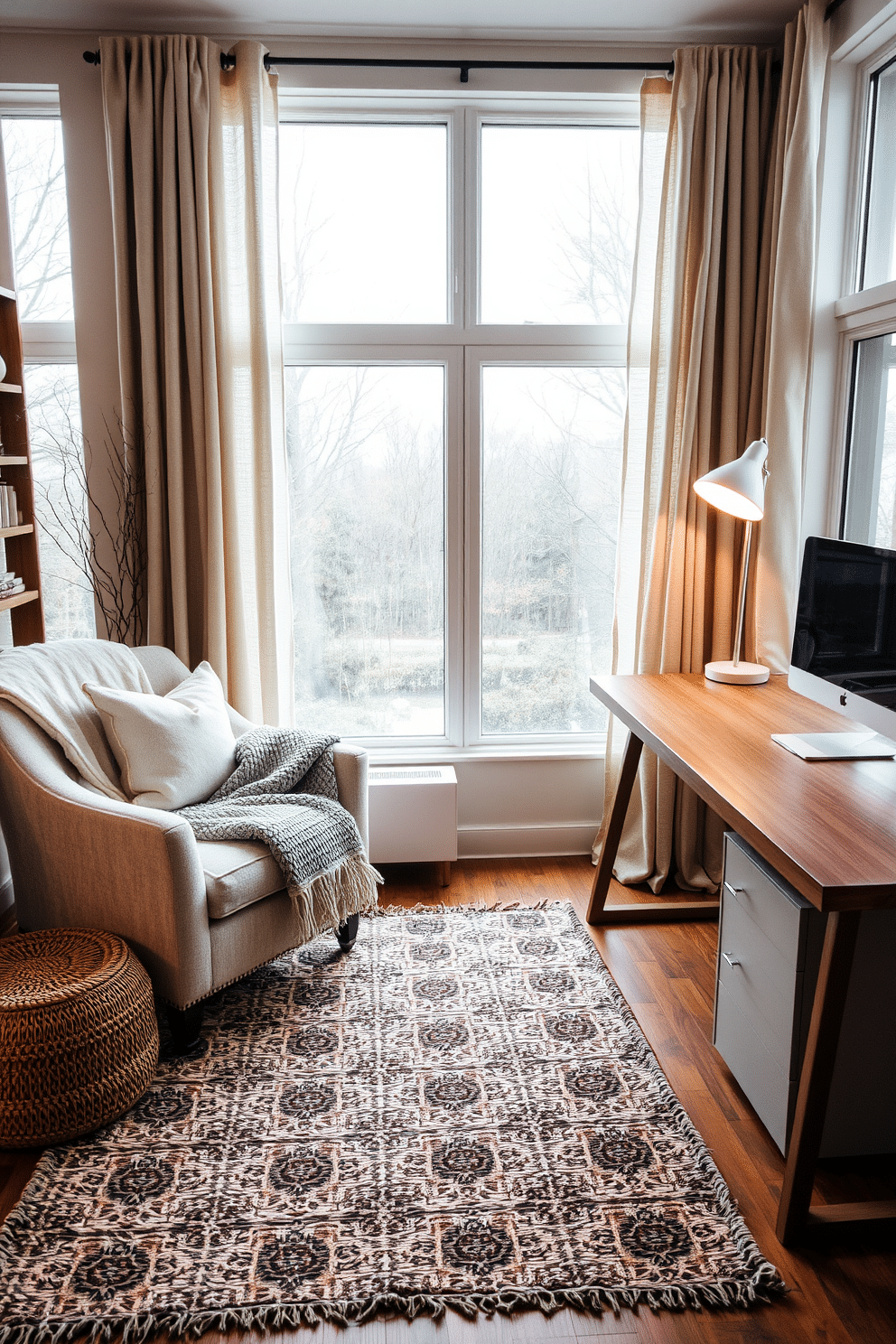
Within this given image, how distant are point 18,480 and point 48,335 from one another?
583 millimetres

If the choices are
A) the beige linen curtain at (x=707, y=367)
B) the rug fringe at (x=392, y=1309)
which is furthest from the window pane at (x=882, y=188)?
the rug fringe at (x=392, y=1309)

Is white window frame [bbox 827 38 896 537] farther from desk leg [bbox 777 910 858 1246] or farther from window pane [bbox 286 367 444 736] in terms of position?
desk leg [bbox 777 910 858 1246]

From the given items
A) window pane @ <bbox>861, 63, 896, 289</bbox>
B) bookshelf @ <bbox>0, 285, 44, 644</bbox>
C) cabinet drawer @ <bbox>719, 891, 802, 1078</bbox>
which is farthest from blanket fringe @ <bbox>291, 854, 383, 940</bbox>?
window pane @ <bbox>861, 63, 896, 289</bbox>

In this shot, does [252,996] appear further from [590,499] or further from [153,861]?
[590,499]

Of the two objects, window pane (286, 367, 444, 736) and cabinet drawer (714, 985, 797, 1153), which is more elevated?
window pane (286, 367, 444, 736)

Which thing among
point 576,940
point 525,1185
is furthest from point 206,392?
point 525,1185

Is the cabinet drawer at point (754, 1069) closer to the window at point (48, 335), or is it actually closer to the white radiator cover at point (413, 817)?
the white radiator cover at point (413, 817)

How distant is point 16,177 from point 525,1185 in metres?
3.28

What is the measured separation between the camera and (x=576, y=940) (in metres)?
2.82

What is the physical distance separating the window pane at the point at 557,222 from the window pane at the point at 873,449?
0.83 meters

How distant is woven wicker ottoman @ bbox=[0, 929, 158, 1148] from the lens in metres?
1.88

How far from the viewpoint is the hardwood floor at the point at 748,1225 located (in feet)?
5.00

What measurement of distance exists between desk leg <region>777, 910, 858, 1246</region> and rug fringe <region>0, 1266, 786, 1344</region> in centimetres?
13

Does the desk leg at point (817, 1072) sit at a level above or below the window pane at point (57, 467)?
below
